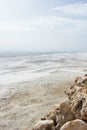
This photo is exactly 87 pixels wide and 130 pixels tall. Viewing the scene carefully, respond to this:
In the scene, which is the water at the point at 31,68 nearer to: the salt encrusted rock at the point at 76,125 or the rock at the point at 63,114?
the rock at the point at 63,114

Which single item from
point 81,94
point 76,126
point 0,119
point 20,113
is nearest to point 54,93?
point 20,113

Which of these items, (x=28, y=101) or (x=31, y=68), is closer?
(x=28, y=101)

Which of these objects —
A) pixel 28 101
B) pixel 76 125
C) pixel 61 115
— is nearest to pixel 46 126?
pixel 61 115

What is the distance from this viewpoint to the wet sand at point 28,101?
911 cm

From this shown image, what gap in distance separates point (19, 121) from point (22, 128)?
2.22ft

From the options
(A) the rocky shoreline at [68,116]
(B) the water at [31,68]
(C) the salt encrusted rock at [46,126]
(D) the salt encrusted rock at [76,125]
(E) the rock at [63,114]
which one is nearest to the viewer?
(D) the salt encrusted rock at [76,125]

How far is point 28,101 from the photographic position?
11750 mm

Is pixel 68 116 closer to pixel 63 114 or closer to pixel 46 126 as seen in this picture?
pixel 63 114

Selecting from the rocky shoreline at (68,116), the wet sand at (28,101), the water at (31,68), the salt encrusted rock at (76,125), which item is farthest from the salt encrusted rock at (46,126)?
the water at (31,68)

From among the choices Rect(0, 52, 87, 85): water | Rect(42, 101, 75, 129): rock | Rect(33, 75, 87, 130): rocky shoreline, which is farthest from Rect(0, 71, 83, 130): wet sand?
Rect(0, 52, 87, 85): water

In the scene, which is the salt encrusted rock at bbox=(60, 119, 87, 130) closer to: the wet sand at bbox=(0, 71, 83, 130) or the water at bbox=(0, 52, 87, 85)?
the wet sand at bbox=(0, 71, 83, 130)

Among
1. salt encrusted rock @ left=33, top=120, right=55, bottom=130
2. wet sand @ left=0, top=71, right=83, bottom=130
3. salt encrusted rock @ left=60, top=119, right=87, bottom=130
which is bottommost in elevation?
wet sand @ left=0, top=71, right=83, bottom=130

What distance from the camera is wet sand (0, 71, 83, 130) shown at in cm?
911

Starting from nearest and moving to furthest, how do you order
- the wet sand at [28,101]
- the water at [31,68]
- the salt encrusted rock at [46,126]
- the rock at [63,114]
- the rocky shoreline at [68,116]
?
the rocky shoreline at [68,116]
the salt encrusted rock at [46,126]
the rock at [63,114]
the wet sand at [28,101]
the water at [31,68]
